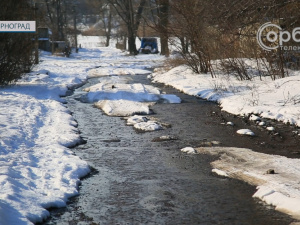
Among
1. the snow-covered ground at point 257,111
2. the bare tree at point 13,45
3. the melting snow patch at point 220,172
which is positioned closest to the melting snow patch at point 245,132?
the snow-covered ground at point 257,111

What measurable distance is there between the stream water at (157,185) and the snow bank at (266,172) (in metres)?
0.14

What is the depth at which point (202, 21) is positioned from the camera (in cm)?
1567

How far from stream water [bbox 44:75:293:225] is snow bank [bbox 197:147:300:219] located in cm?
14

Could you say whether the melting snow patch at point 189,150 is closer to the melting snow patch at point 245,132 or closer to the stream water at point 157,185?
the stream water at point 157,185

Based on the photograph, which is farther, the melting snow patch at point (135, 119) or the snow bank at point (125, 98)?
the snow bank at point (125, 98)

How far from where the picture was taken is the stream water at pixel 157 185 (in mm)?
5020

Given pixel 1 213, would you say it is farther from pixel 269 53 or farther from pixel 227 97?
pixel 269 53

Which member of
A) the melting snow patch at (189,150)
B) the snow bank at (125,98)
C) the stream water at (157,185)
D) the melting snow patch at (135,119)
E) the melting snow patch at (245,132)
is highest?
→ the snow bank at (125,98)

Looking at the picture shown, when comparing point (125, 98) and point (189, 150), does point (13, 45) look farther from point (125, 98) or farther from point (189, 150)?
point (189, 150)

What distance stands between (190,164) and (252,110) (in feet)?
13.1

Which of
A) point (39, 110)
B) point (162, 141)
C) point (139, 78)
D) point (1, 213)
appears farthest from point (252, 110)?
point (139, 78)

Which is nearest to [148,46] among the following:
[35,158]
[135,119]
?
[135,119]

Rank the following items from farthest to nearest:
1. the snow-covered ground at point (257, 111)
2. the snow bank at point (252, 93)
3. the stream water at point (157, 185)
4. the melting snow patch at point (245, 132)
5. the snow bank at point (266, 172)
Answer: the snow bank at point (252, 93) < the melting snow patch at point (245, 132) < the snow-covered ground at point (257, 111) < the snow bank at point (266, 172) < the stream water at point (157, 185)

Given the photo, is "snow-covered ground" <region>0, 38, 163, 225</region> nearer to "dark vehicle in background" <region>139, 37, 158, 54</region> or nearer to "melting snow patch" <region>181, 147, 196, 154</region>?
"melting snow patch" <region>181, 147, 196, 154</region>
